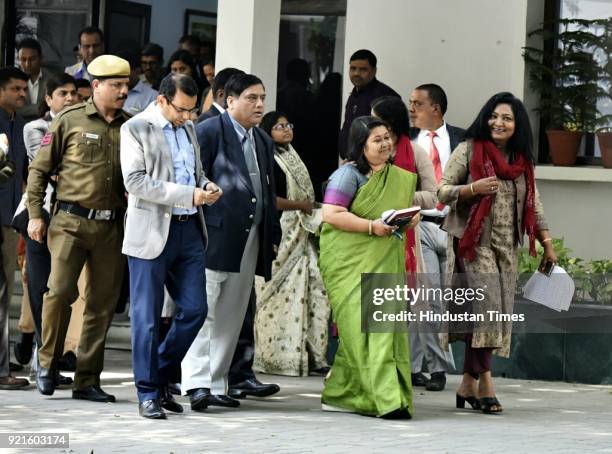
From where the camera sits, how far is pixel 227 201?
10.0 meters

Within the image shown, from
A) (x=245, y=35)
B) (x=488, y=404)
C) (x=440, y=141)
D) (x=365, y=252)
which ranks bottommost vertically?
(x=488, y=404)

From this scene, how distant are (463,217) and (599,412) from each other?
1.63 m

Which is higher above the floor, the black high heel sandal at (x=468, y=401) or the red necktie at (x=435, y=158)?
the red necktie at (x=435, y=158)

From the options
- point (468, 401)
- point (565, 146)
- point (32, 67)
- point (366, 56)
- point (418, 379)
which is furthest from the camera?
point (32, 67)

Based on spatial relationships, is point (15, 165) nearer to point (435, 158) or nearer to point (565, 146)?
point (435, 158)

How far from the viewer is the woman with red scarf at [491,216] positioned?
9969 millimetres

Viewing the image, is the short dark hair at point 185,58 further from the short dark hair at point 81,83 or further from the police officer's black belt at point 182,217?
the police officer's black belt at point 182,217

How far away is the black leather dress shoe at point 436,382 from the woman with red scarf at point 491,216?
1.15 metres

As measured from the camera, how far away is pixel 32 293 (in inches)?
426

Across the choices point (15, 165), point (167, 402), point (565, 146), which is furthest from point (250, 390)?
point (565, 146)

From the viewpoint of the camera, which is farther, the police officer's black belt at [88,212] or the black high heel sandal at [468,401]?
the black high heel sandal at [468,401]

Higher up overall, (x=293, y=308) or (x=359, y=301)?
(x=359, y=301)

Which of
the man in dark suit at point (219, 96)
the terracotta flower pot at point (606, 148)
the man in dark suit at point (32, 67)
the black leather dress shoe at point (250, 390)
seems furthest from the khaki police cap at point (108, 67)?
the terracotta flower pot at point (606, 148)

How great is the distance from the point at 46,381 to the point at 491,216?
9.81 ft
